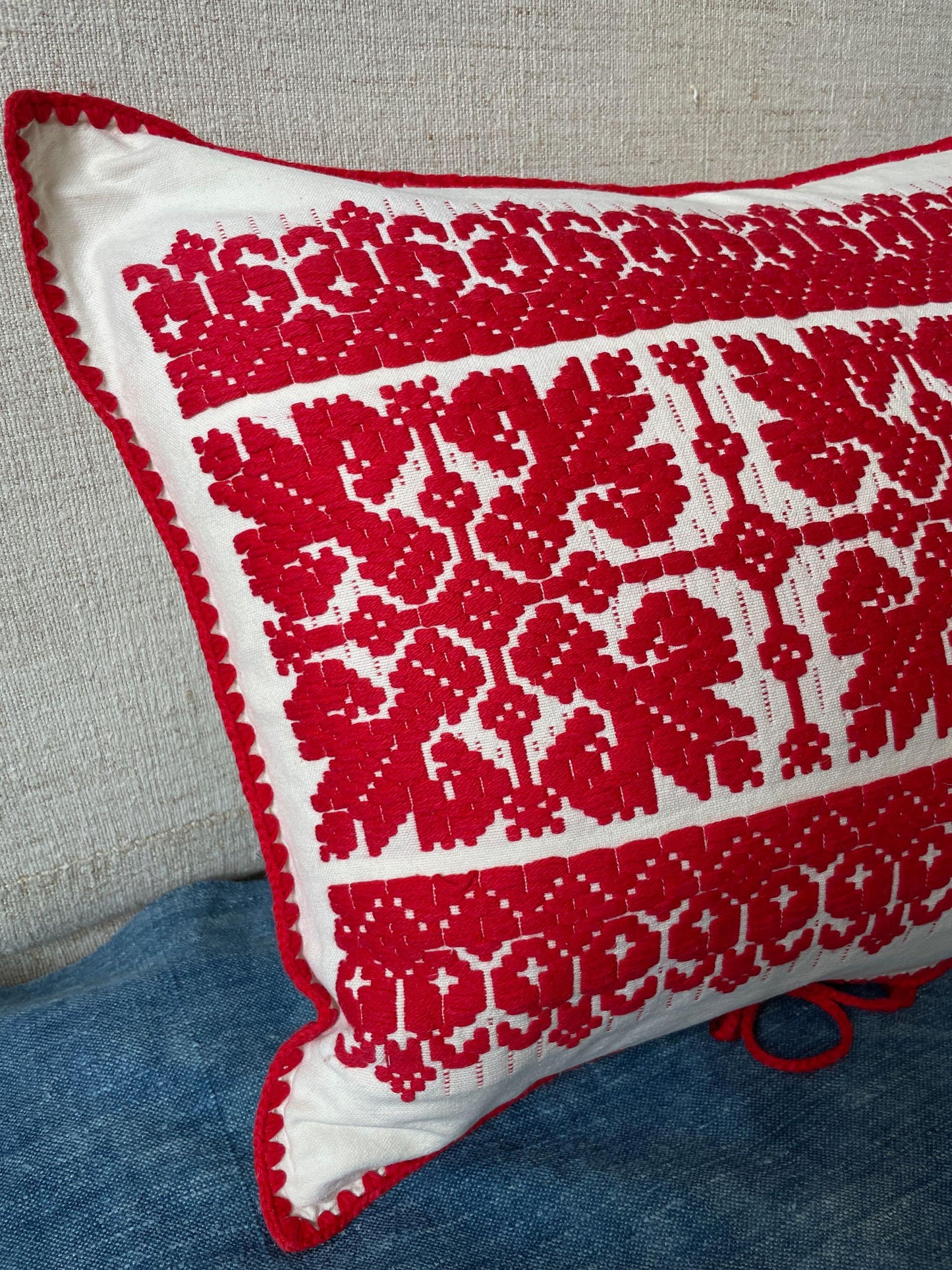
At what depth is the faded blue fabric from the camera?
18.9 inches

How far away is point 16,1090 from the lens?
1.80 feet

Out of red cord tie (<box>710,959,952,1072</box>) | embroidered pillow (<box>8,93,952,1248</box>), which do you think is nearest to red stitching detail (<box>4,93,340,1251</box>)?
embroidered pillow (<box>8,93,952,1248</box>)

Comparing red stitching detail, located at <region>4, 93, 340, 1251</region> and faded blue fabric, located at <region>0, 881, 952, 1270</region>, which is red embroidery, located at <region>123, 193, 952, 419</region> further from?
faded blue fabric, located at <region>0, 881, 952, 1270</region>

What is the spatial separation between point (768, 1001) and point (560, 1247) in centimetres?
20

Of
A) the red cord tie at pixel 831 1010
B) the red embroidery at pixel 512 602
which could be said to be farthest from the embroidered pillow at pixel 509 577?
the red cord tie at pixel 831 1010

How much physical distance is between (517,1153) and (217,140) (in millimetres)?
572

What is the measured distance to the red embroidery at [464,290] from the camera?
0.42 meters

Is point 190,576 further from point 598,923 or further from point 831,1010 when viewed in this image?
point 831,1010

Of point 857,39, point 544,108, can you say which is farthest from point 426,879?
point 857,39

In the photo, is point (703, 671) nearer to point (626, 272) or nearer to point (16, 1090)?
point (626, 272)

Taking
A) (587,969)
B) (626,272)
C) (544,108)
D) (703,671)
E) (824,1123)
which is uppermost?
(544,108)

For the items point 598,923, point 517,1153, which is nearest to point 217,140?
point 598,923

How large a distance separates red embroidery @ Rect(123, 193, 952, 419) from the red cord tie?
0.31m

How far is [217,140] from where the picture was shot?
57cm
